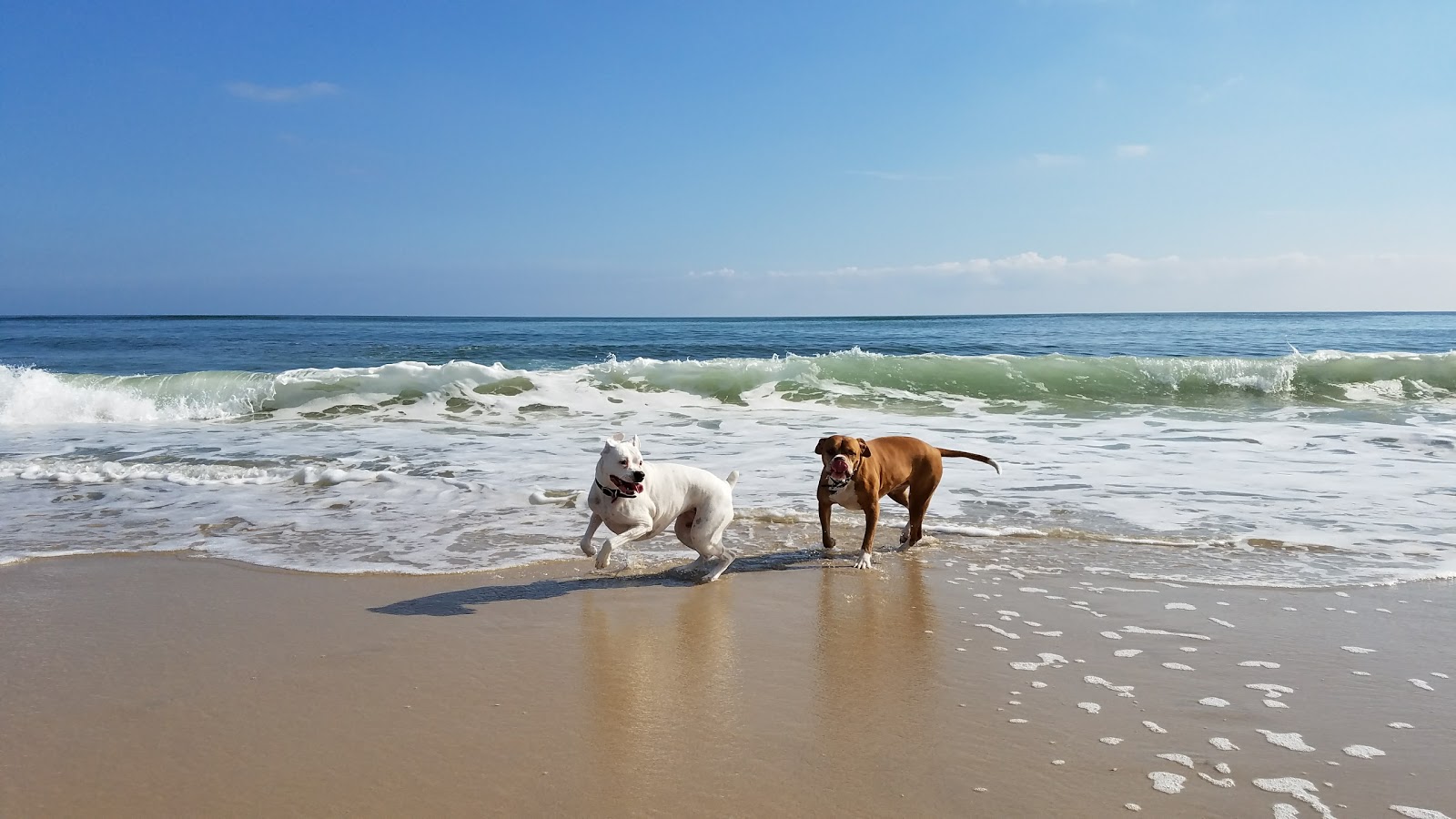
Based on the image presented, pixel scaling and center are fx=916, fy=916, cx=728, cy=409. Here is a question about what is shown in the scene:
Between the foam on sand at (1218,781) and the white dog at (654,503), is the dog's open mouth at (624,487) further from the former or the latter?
the foam on sand at (1218,781)

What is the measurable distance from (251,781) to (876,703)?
6.76 feet

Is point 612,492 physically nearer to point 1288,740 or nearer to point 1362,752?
point 1288,740

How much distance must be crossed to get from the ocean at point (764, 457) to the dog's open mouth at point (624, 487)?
1.04m

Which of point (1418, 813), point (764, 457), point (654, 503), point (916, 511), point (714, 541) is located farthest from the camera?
point (764, 457)

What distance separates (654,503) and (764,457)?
457 centimetres

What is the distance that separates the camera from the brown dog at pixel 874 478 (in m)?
5.37

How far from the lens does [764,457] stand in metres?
9.42

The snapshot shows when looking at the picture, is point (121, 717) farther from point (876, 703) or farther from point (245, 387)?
point (245, 387)

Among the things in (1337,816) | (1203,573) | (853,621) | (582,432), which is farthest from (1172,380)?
(1337,816)

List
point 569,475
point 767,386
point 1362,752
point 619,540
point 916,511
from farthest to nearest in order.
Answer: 1. point 767,386
2. point 569,475
3. point 916,511
4. point 619,540
5. point 1362,752

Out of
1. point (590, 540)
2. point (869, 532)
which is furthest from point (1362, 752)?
point (590, 540)

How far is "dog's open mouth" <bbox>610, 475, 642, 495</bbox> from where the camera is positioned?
4629mm

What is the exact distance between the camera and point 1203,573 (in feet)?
17.1

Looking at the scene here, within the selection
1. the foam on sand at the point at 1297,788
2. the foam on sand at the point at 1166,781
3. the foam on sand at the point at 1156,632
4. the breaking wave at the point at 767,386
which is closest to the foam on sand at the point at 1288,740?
the foam on sand at the point at 1297,788
